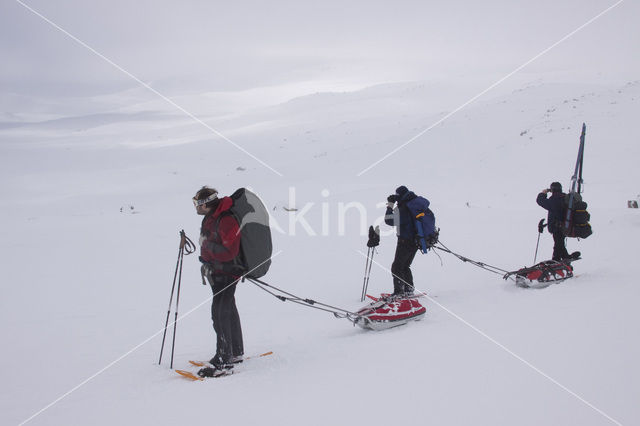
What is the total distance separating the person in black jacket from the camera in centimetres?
706

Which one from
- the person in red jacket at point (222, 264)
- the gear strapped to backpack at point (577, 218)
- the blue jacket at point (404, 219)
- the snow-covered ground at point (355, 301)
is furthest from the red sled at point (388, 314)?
the gear strapped to backpack at point (577, 218)

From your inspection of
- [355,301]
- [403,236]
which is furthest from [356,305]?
[403,236]

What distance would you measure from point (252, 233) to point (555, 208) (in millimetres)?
5446

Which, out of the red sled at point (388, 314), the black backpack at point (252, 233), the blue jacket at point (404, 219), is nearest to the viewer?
the black backpack at point (252, 233)

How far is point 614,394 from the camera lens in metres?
2.90

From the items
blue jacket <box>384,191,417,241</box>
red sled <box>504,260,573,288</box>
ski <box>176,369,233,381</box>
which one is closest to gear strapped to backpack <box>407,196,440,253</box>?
blue jacket <box>384,191,417,241</box>

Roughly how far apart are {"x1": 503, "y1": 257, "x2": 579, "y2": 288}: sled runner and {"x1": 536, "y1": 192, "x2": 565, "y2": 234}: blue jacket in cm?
66

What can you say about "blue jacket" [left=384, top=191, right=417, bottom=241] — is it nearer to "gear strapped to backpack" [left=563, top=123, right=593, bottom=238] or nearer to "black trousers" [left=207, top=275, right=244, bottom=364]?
"gear strapped to backpack" [left=563, top=123, right=593, bottom=238]

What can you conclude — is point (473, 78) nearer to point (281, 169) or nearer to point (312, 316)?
point (281, 169)

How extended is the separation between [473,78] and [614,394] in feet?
241

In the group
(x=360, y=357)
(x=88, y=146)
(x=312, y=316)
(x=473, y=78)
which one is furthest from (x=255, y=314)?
(x=473, y=78)

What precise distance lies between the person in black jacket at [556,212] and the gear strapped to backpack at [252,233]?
503cm

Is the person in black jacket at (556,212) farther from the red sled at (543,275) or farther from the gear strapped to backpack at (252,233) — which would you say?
the gear strapped to backpack at (252,233)

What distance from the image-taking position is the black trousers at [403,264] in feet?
22.5
